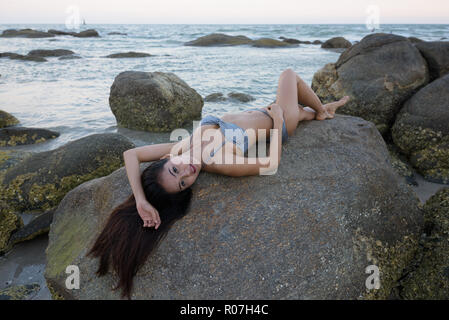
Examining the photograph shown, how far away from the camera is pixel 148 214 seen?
7.77 feet

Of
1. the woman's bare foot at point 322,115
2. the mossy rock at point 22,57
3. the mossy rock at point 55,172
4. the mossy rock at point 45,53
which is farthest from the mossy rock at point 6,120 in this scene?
the mossy rock at point 45,53

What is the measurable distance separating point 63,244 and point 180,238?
3.74 feet

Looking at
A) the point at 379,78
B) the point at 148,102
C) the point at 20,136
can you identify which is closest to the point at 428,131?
the point at 379,78

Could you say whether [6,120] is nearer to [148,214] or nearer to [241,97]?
[241,97]

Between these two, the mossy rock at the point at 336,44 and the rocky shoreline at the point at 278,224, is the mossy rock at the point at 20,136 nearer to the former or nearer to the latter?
the rocky shoreline at the point at 278,224

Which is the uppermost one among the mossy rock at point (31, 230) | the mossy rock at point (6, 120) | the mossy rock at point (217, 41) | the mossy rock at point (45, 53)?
the mossy rock at point (217, 41)

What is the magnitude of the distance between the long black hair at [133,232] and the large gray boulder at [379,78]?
4057mm

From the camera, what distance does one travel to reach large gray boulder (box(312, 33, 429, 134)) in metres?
5.31

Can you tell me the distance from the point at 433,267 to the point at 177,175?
2149 mm

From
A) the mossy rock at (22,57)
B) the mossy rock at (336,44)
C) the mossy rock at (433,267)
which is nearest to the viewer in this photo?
the mossy rock at (433,267)

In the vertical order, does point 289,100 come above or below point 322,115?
above

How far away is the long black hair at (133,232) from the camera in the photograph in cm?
225

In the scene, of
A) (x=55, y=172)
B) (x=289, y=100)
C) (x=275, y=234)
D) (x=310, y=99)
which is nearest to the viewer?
(x=275, y=234)

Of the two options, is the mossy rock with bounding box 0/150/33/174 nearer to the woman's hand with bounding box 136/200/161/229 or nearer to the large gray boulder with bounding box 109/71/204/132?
the large gray boulder with bounding box 109/71/204/132
